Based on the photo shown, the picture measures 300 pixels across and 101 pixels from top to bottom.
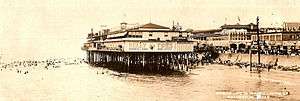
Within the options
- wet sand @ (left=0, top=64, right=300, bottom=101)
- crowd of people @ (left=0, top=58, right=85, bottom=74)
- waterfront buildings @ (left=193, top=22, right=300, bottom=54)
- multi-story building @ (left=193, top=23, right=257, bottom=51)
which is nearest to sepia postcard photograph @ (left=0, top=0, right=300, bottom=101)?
wet sand @ (left=0, top=64, right=300, bottom=101)

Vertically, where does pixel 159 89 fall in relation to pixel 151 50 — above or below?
below

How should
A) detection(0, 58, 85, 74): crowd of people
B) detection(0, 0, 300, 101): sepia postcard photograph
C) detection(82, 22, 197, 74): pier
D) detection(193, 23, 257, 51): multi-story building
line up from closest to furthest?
detection(0, 0, 300, 101): sepia postcard photograph
detection(82, 22, 197, 74): pier
detection(0, 58, 85, 74): crowd of people
detection(193, 23, 257, 51): multi-story building

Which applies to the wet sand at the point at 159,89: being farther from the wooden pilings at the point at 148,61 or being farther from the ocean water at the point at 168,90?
the wooden pilings at the point at 148,61

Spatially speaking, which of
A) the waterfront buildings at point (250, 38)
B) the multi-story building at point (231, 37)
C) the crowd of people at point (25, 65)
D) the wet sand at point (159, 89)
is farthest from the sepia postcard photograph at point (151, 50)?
the multi-story building at point (231, 37)

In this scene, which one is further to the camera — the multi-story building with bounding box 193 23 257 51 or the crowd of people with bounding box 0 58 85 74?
the multi-story building with bounding box 193 23 257 51

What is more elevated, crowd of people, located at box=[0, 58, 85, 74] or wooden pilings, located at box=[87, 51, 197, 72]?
wooden pilings, located at box=[87, 51, 197, 72]

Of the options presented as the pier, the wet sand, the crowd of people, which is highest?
the pier

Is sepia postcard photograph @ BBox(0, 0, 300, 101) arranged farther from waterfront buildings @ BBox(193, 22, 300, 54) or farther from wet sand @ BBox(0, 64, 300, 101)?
waterfront buildings @ BBox(193, 22, 300, 54)

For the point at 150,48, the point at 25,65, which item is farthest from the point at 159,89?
the point at 25,65

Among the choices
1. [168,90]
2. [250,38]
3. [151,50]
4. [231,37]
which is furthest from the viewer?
[231,37]

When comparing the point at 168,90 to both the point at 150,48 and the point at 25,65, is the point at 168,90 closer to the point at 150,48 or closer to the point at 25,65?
the point at 150,48

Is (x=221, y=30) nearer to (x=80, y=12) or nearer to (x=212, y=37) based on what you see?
(x=212, y=37)
